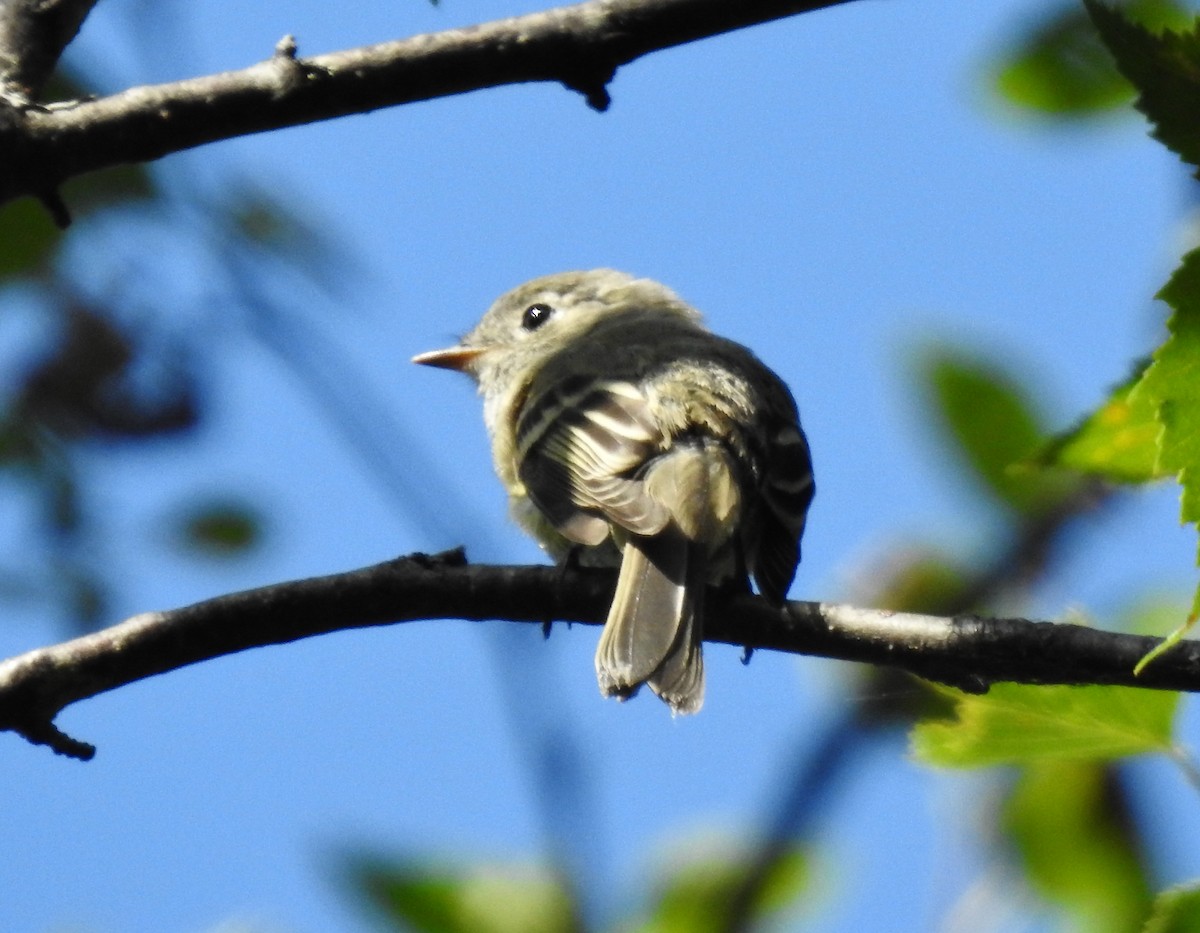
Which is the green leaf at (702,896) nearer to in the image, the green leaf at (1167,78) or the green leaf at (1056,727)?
the green leaf at (1056,727)

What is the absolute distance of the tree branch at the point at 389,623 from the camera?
2.67 meters

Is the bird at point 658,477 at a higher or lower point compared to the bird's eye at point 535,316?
lower

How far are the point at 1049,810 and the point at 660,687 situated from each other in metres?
0.94

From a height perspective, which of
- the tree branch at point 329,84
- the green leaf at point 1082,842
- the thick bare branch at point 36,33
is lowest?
the green leaf at point 1082,842

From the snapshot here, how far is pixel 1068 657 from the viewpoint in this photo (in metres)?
2.64

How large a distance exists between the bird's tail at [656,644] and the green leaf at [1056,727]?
3.18 feet

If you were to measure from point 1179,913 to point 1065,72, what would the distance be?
1.92m

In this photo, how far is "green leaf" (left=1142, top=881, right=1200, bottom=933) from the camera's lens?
229 centimetres

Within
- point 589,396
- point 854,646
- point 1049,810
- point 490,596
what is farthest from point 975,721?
point 589,396

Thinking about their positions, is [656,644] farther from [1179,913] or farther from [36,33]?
[36,33]

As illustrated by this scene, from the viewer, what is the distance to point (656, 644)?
3.78 m

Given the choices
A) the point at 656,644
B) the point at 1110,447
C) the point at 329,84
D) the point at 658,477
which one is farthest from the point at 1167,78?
the point at 658,477

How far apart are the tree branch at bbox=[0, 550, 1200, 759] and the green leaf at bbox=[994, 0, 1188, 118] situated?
1.32 metres

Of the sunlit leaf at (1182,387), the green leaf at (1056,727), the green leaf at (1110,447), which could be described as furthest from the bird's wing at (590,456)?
the sunlit leaf at (1182,387)
